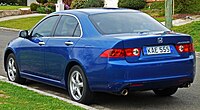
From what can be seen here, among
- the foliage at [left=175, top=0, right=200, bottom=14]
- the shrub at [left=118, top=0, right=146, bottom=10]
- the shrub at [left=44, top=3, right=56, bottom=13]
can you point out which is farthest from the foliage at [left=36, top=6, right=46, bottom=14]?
the foliage at [left=175, top=0, right=200, bottom=14]

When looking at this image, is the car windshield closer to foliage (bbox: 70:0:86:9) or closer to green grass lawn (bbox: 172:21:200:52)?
green grass lawn (bbox: 172:21:200:52)

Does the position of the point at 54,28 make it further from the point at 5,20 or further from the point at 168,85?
the point at 5,20

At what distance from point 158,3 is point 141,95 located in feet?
75.7

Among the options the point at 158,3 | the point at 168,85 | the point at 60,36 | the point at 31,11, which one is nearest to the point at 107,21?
the point at 60,36

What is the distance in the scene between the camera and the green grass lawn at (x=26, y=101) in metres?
7.18

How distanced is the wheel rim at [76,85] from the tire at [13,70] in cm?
206

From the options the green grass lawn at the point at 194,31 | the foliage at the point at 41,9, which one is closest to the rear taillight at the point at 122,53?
the green grass lawn at the point at 194,31

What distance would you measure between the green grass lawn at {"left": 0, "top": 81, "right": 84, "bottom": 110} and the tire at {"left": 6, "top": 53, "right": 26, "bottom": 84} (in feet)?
3.58

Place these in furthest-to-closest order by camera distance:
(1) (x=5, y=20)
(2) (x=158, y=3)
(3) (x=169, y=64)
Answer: (1) (x=5, y=20) → (2) (x=158, y=3) → (3) (x=169, y=64)

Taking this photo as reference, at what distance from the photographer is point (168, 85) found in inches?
298

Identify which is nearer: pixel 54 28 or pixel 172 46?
pixel 172 46

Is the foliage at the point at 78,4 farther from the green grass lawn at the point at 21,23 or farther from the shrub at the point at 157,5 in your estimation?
the shrub at the point at 157,5

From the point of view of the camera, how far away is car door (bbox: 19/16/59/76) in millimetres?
8922

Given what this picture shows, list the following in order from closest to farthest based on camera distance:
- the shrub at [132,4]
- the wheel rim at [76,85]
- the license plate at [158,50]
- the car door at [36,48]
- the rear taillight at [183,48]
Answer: the license plate at [158,50] < the rear taillight at [183,48] < the wheel rim at [76,85] < the car door at [36,48] < the shrub at [132,4]
